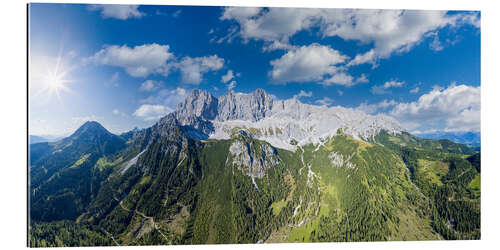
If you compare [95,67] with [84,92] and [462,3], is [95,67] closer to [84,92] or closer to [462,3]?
[84,92]

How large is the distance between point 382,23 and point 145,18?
16.3 metres

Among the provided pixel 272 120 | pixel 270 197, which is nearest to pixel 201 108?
pixel 272 120

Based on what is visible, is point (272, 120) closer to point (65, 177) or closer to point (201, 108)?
point (201, 108)

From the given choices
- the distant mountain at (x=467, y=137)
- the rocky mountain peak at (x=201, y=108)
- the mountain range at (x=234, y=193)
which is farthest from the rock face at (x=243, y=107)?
the distant mountain at (x=467, y=137)

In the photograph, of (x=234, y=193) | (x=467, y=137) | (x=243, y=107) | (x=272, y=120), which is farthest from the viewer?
(x=272, y=120)

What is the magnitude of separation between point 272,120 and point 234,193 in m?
41.8

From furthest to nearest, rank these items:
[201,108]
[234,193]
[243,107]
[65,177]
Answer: [243,107]
[201,108]
[234,193]
[65,177]

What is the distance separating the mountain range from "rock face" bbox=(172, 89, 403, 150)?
14.6 m

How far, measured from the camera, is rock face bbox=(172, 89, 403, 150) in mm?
59500

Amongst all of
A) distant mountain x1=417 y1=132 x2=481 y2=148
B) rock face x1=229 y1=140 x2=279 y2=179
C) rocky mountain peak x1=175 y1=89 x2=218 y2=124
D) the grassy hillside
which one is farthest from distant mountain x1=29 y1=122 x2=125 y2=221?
distant mountain x1=417 y1=132 x2=481 y2=148

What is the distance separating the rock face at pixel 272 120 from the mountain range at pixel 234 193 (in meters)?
14.6

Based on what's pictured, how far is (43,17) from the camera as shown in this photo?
11.1 meters

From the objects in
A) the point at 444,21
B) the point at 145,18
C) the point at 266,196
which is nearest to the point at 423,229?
the point at 266,196

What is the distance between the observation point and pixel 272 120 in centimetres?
7119
